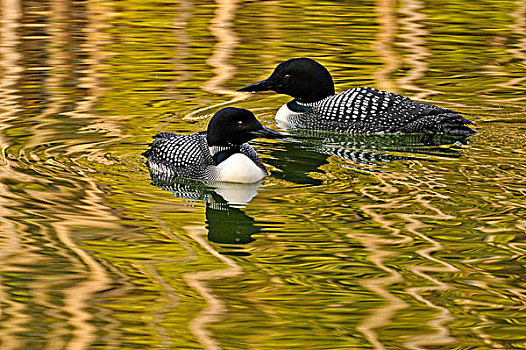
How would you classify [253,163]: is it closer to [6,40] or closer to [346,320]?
[346,320]

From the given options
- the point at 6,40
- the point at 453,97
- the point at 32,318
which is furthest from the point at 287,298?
the point at 6,40

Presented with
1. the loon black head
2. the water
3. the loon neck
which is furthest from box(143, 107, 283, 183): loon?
the loon neck

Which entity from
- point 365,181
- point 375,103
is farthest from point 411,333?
point 375,103

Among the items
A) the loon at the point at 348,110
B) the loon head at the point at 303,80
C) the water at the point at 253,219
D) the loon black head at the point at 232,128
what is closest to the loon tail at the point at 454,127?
the loon at the point at 348,110

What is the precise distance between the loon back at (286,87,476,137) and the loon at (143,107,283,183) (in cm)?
155

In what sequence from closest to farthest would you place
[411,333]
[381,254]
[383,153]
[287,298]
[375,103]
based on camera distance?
1. [411,333]
2. [287,298]
3. [381,254]
4. [383,153]
5. [375,103]

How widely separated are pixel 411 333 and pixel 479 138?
3751 mm

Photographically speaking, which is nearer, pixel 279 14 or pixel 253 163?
pixel 253 163

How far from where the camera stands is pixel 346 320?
4.91m

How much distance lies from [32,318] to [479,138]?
14.6 feet

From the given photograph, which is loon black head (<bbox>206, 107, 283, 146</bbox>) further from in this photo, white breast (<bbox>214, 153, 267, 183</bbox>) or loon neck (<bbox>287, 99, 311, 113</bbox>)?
loon neck (<bbox>287, 99, 311, 113</bbox>)

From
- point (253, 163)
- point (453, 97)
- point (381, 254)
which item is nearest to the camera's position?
point (381, 254)

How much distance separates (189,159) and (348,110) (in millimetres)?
1960

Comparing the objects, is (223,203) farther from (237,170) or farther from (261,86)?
(261,86)
